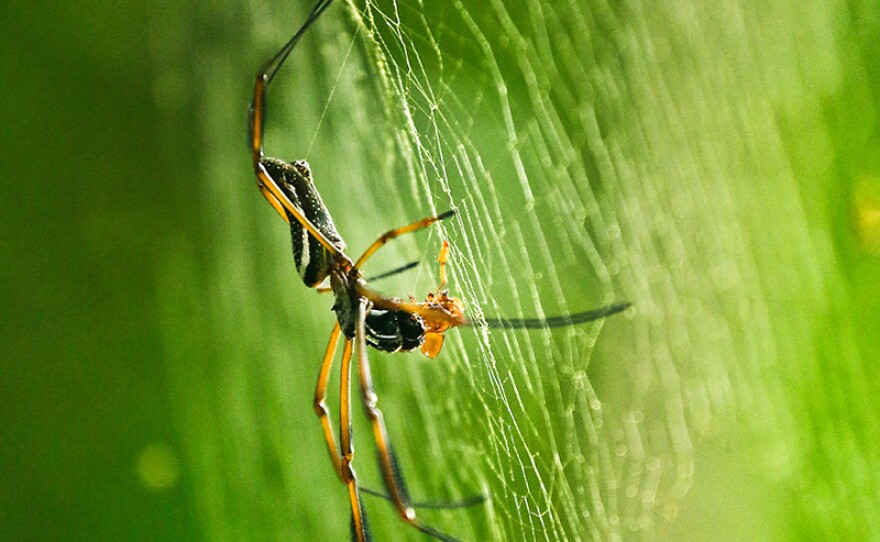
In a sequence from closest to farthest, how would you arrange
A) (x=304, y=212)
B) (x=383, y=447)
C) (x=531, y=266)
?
1. (x=383, y=447)
2. (x=304, y=212)
3. (x=531, y=266)

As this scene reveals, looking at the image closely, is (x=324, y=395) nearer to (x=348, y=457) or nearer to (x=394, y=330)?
(x=348, y=457)

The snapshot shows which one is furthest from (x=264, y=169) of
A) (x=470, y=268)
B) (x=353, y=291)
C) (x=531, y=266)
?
(x=531, y=266)

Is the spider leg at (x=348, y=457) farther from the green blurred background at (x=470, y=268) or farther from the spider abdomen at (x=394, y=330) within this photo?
the green blurred background at (x=470, y=268)

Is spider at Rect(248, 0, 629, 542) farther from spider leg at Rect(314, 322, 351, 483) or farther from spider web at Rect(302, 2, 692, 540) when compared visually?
spider web at Rect(302, 2, 692, 540)

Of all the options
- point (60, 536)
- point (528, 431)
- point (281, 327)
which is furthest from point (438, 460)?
point (60, 536)

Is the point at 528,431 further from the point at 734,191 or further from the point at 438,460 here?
the point at 734,191

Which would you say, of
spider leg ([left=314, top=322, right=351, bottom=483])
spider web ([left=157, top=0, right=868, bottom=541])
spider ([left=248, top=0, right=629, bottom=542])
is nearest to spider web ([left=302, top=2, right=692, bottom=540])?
spider web ([left=157, top=0, right=868, bottom=541])

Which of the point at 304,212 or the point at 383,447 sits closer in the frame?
the point at 383,447
